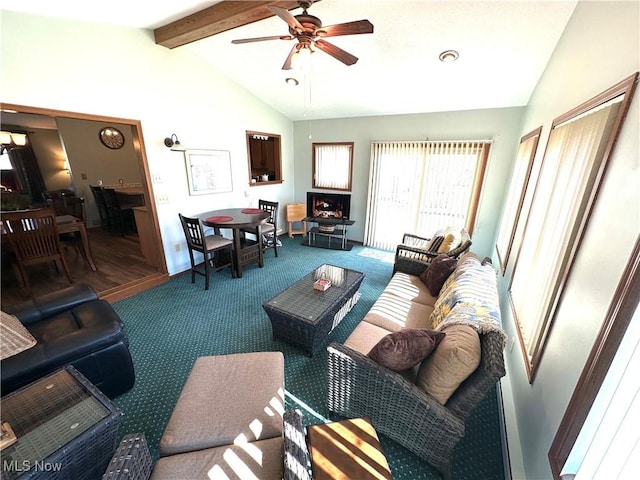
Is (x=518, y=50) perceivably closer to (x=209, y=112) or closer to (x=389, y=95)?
(x=389, y=95)

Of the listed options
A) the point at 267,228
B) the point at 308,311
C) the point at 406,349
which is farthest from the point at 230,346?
the point at 267,228

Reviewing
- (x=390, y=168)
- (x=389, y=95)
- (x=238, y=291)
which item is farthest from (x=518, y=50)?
(x=238, y=291)

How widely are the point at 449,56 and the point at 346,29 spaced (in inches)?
53.0

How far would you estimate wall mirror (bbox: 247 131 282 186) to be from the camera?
4641mm

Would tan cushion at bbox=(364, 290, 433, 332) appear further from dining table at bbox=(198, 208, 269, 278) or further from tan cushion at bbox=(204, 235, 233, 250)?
tan cushion at bbox=(204, 235, 233, 250)

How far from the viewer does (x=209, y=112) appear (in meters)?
3.63

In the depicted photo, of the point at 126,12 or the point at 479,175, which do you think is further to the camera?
the point at 479,175

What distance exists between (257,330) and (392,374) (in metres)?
1.58

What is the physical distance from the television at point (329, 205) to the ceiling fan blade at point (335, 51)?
9.51 ft

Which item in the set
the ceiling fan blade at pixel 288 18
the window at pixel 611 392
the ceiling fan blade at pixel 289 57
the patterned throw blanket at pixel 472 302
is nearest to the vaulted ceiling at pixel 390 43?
the ceiling fan blade at pixel 289 57

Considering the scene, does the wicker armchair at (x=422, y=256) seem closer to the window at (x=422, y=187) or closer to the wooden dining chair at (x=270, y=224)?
the window at (x=422, y=187)

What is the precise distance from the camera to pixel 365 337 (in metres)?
1.76

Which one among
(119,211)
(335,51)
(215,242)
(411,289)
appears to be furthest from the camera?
(119,211)

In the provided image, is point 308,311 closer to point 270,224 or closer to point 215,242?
point 215,242
